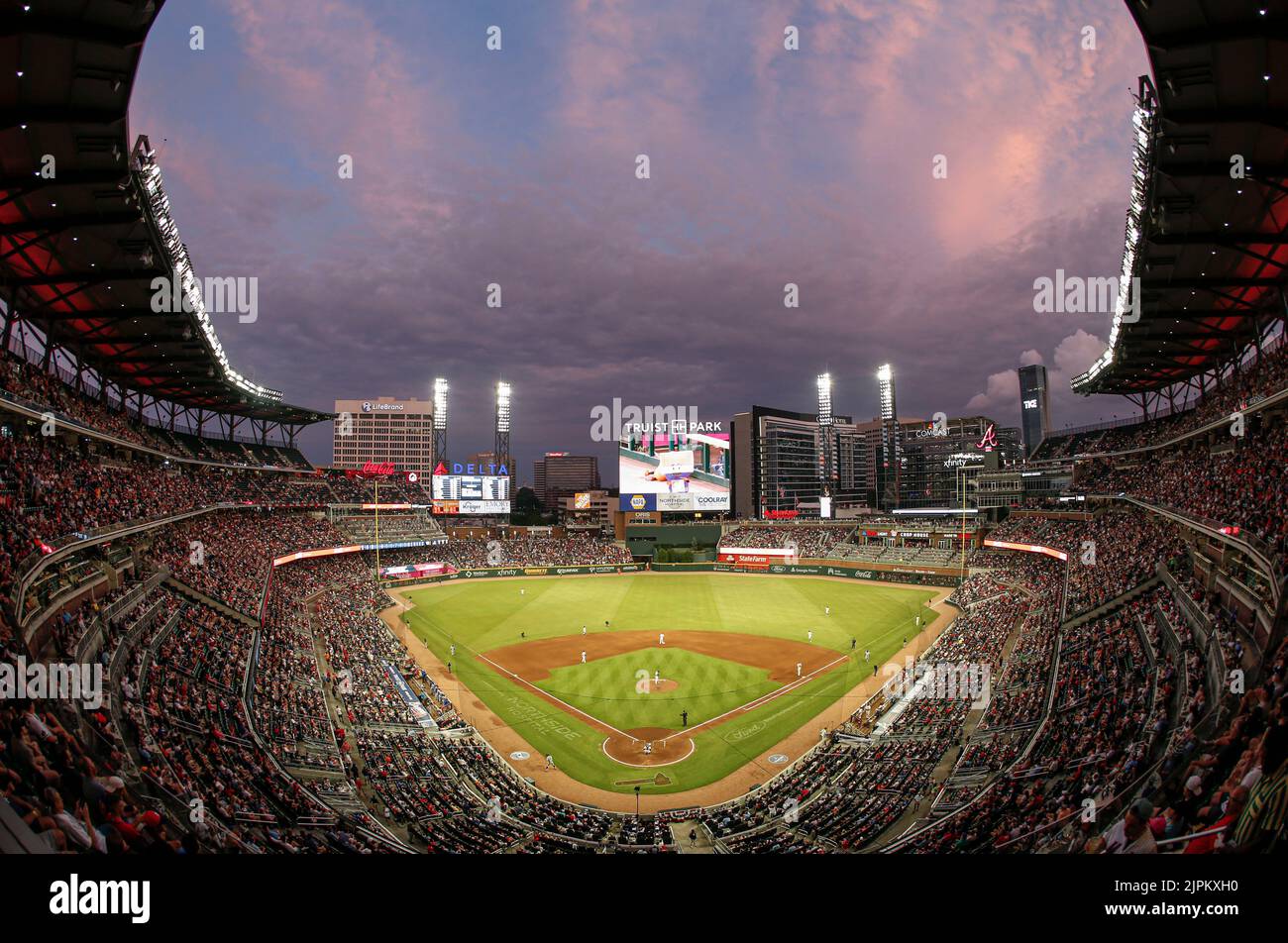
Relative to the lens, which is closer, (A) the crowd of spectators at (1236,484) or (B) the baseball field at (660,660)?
(A) the crowd of spectators at (1236,484)

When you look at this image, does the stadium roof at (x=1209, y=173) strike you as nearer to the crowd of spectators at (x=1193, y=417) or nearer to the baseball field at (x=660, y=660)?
the crowd of spectators at (x=1193, y=417)

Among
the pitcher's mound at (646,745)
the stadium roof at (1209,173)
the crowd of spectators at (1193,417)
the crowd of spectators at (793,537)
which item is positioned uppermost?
the stadium roof at (1209,173)

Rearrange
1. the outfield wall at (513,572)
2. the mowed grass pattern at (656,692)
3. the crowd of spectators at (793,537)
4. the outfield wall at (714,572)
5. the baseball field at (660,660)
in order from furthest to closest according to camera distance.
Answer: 1. the crowd of spectators at (793,537)
2. the outfield wall at (513,572)
3. the outfield wall at (714,572)
4. the mowed grass pattern at (656,692)
5. the baseball field at (660,660)

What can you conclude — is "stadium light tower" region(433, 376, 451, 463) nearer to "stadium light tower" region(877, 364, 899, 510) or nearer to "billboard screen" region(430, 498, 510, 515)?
"billboard screen" region(430, 498, 510, 515)

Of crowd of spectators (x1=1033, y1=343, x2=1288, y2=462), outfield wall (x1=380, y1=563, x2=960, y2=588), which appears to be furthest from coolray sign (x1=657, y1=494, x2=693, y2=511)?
crowd of spectators (x1=1033, y1=343, x2=1288, y2=462)

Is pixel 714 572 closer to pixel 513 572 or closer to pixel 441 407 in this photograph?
pixel 513 572

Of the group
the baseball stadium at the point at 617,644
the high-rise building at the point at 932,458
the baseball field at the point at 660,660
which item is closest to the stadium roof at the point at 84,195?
the baseball stadium at the point at 617,644
